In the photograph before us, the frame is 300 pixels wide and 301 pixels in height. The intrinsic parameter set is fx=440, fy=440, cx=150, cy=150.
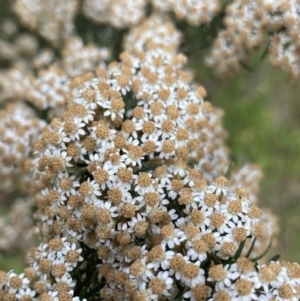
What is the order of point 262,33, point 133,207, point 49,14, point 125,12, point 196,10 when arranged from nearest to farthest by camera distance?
1. point 133,207
2. point 262,33
3. point 196,10
4. point 125,12
5. point 49,14

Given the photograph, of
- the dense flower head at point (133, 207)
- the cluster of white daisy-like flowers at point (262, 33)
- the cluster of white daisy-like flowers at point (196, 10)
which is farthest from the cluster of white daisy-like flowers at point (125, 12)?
the dense flower head at point (133, 207)

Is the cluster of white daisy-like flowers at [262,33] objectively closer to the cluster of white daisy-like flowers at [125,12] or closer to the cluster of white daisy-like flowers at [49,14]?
the cluster of white daisy-like flowers at [125,12]

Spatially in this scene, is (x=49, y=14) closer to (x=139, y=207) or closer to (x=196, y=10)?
(x=196, y=10)

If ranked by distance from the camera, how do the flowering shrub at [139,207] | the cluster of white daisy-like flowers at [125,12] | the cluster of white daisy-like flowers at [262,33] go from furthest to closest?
1. the cluster of white daisy-like flowers at [125,12]
2. the cluster of white daisy-like flowers at [262,33]
3. the flowering shrub at [139,207]

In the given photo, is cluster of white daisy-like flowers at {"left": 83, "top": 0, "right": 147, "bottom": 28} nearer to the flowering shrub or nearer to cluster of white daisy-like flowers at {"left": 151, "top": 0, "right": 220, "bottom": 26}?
cluster of white daisy-like flowers at {"left": 151, "top": 0, "right": 220, "bottom": 26}

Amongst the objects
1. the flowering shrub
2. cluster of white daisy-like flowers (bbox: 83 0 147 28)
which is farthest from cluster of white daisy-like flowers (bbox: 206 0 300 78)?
cluster of white daisy-like flowers (bbox: 83 0 147 28)

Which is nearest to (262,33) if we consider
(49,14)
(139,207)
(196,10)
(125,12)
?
(196,10)

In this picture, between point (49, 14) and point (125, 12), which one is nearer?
point (125, 12)
